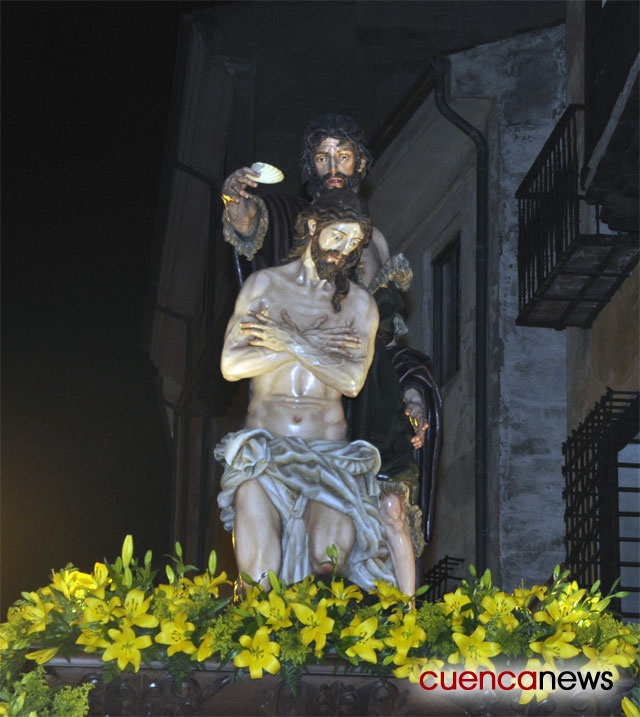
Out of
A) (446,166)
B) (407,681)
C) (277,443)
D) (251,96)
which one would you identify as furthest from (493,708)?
(251,96)

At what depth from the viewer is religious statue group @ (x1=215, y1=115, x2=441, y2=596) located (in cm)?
961

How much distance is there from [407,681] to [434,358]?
43.4 feet

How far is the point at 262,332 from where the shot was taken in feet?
32.2

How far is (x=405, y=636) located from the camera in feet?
26.1

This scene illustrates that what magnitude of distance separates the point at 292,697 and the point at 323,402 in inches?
87.6

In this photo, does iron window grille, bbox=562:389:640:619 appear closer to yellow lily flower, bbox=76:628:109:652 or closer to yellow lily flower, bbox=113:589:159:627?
yellow lily flower, bbox=113:589:159:627

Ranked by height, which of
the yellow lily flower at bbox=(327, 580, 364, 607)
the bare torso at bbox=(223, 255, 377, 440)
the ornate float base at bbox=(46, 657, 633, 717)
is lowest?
the ornate float base at bbox=(46, 657, 633, 717)

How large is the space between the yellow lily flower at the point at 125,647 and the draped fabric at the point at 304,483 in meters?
1.70

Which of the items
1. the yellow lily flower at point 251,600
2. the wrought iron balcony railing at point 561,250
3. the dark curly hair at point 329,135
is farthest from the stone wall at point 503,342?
the yellow lily flower at point 251,600

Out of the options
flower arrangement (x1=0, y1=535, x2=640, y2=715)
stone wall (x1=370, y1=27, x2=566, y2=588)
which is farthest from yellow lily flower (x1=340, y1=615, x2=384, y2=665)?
stone wall (x1=370, y1=27, x2=566, y2=588)

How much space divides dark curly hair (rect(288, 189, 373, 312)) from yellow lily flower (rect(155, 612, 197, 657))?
8.13ft

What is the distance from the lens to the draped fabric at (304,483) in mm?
9594

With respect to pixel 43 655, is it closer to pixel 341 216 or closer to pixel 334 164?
pixel 341 216

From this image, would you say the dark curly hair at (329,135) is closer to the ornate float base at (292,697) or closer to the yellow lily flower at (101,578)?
the yellow lily flower at (101,578)
